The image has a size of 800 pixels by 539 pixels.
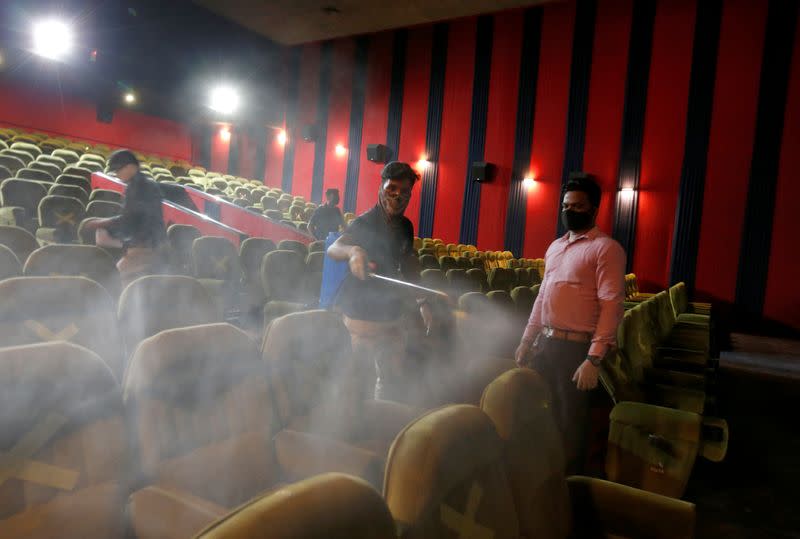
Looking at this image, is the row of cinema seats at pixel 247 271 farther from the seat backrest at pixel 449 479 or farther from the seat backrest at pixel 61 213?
the seat backrest at pixel 449 479

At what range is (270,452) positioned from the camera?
139 centimetres

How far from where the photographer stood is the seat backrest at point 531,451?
1.15 meters

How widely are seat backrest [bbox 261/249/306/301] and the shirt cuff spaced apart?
2.34 m

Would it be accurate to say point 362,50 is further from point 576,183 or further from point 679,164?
point 576,183

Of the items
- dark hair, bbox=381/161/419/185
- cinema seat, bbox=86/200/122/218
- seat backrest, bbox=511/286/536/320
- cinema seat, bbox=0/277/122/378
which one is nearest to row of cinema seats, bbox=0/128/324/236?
cinema seat, bbox=86/200/122/218

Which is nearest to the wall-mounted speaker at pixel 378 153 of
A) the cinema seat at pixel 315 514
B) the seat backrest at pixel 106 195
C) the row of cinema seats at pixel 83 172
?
the row of cinema seats at pixel 83 172

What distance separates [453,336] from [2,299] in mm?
1841

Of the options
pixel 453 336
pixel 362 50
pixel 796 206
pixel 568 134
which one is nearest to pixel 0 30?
pixel 362 50

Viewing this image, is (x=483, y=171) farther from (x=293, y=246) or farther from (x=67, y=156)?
(x=67, y=156)

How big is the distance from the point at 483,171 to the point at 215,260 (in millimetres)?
6957

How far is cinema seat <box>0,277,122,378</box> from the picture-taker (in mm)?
1470

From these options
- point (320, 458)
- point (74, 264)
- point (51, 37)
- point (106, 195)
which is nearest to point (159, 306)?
point (74, 264)

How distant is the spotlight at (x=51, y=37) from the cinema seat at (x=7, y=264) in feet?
31.8

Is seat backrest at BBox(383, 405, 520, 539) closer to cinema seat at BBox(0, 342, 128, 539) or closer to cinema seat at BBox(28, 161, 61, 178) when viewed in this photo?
cinema seat at BBox(0, 342, 128, 539)
